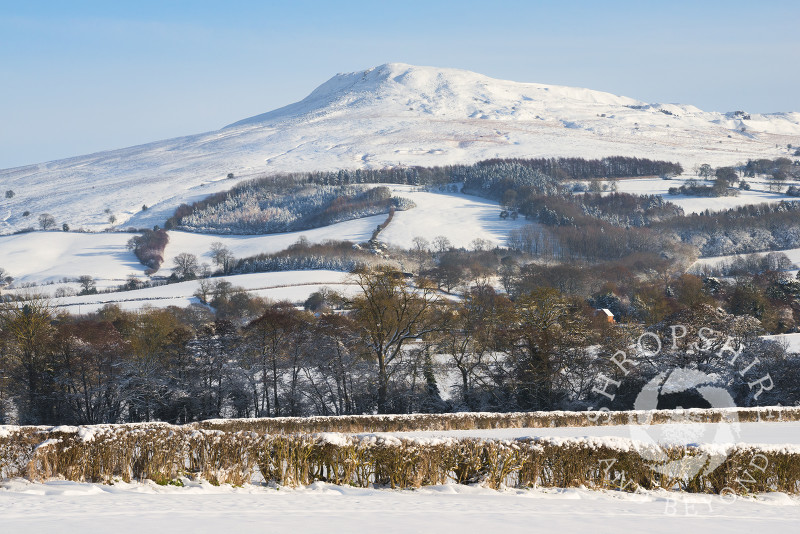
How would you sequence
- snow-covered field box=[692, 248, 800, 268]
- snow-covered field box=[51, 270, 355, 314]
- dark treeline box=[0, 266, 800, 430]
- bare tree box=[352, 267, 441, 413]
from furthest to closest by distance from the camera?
1. snow-covered field box=[692, 248, 800, 268]
2. snow-covered field box=[51, 270, 355, 314]
3. dark treeline box=[0, 266, 800, 430]
4. bare tree box=[352, 267, 441, 413]

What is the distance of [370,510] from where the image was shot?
12.1 metres

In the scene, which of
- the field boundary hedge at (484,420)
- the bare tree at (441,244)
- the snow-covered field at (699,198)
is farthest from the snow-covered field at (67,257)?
the snow-covered field at (699,198)

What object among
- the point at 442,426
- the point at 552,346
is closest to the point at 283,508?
the point at 442,426

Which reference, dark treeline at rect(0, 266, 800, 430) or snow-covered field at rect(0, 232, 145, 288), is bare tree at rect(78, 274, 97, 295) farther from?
dark treeline at rect(0, 266, 800, 430)

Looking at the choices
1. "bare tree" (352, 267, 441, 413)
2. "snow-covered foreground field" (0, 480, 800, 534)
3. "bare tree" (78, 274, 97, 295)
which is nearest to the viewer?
"snow-covered foreground field" (0, 480, 800, 534)

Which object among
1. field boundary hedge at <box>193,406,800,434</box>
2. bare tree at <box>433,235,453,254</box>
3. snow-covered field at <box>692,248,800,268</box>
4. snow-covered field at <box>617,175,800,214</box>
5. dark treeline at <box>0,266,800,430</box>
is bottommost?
snow-covered field at <box>692,248,800,268</box>

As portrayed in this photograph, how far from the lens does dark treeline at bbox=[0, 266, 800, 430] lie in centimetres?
4038

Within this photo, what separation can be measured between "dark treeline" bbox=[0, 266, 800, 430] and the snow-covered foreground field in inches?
1011

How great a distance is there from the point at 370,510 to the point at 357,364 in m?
30.9

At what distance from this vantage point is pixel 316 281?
101062 millimetres

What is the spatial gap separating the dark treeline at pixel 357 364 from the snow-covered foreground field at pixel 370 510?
25.7 m

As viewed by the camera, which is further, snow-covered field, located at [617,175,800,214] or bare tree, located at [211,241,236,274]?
snow-covered field, located at [617,175,800,214]

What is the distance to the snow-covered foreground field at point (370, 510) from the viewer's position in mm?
10891

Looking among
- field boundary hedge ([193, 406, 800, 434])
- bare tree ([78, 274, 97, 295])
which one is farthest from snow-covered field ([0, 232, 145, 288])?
field boundary hedge ([193, 406, 800, 434])
